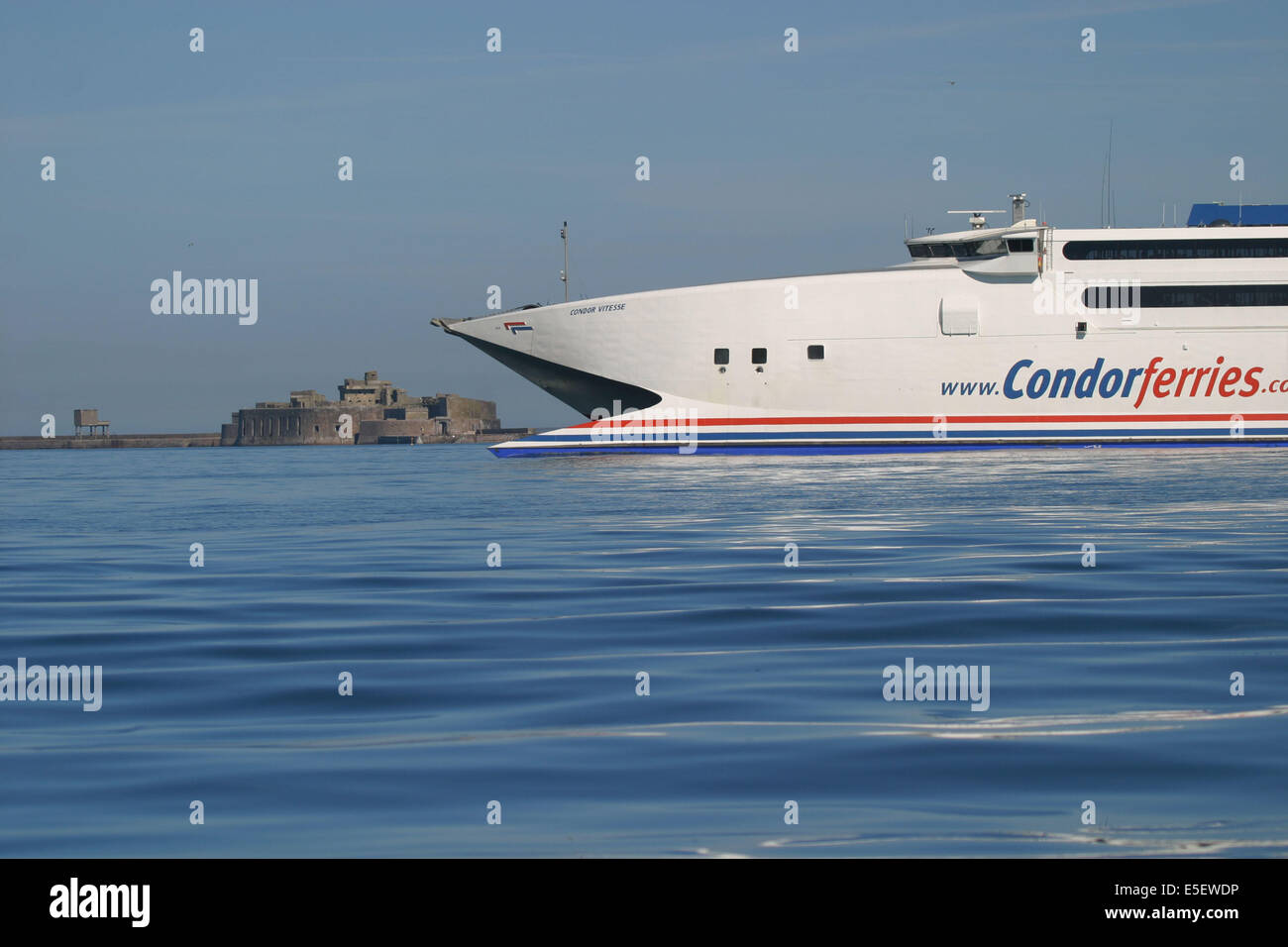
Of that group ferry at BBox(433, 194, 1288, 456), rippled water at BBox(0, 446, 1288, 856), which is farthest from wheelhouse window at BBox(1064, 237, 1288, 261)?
rippled water at BBox(0, 446, 1288, 856)

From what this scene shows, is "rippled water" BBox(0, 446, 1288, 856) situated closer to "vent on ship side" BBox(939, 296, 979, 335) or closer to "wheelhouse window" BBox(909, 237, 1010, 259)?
"vent on ship side" BBox(939, 296, 979, 335)

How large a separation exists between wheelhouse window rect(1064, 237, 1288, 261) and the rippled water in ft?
98.7

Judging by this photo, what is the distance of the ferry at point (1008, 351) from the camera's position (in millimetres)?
47562

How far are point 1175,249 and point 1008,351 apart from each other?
7052mm

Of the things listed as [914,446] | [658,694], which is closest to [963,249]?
[914,446]

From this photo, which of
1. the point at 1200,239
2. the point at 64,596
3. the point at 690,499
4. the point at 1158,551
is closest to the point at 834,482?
the point at 690,499

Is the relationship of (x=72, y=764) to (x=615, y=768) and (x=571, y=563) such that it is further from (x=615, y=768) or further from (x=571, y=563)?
(x=571, y=563)

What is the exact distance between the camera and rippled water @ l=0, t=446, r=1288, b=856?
18.0ft

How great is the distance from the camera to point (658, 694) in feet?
26.7
